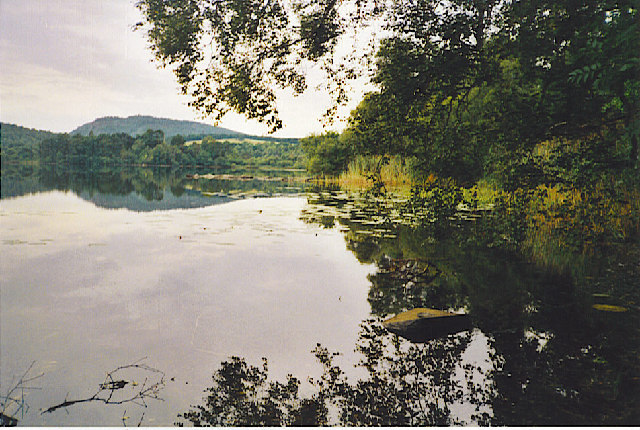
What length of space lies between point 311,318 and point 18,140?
70.8 meters

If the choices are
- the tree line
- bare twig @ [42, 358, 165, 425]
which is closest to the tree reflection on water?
bare twig @ [42, 358, 165, 425]

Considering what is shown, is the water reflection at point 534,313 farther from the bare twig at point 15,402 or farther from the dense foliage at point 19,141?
the dense foliage at point 19,141

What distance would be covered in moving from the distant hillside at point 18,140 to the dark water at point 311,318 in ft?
129

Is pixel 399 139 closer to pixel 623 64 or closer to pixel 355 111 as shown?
pixel 355 111

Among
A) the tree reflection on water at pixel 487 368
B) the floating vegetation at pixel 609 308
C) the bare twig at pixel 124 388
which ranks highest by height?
the floating vegetation at pixel 609 308

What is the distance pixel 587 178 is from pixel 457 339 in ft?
11.0

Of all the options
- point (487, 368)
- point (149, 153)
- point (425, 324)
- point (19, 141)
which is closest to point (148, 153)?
point (149, 153)

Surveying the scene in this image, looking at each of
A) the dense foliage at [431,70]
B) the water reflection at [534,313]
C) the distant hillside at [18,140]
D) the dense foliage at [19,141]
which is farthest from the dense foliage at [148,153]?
the water reflection at [534,313]

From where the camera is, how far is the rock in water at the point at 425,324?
256 inches

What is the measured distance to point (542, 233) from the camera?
14.0 m

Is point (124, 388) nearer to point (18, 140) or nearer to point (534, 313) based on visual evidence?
point (534, 313)

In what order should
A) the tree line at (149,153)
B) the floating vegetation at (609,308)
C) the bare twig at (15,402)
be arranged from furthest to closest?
the tree line at (149,153)
the floating vegetation at (609,308)
the bare twig at (15,402)

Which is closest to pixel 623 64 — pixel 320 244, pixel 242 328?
pixel 242 328

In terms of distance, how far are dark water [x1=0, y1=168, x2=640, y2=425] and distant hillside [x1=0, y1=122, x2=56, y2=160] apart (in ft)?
129
